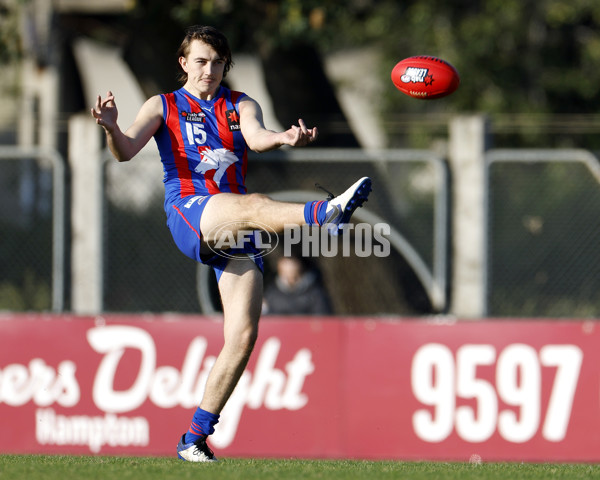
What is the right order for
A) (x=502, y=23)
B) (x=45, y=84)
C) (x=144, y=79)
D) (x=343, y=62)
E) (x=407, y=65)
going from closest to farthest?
(x=407, y=65), (x=144, y=79), (x=45, y=84), (x=502, y=23), (x=343, y=62)

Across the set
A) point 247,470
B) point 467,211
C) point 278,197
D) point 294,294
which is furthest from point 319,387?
point 247,470

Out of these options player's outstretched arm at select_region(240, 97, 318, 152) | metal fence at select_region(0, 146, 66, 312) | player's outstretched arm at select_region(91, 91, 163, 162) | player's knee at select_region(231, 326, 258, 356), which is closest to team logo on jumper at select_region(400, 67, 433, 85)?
player's outstretched arm at select_region(240, 97, 318, 152)

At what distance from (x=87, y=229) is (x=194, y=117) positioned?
453 cm

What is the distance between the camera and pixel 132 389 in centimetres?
909

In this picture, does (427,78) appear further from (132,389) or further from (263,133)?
(132,389)

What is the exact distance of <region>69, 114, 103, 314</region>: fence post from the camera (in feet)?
34.4

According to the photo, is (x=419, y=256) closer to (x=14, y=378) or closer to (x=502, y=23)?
(x=14, y=378)

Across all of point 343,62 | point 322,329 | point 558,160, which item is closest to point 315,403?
point 322,329

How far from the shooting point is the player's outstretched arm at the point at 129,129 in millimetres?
5785

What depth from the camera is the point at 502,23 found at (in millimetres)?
21547

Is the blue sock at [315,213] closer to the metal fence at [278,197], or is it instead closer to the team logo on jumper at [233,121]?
the team logo on jumper at [233,121]

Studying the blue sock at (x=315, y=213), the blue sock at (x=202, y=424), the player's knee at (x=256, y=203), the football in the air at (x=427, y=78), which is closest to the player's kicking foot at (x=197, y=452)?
the blue sock at (x=202, y=424)

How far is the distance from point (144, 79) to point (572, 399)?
698 centimetres

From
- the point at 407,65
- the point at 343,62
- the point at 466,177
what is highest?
the point at 343,62
